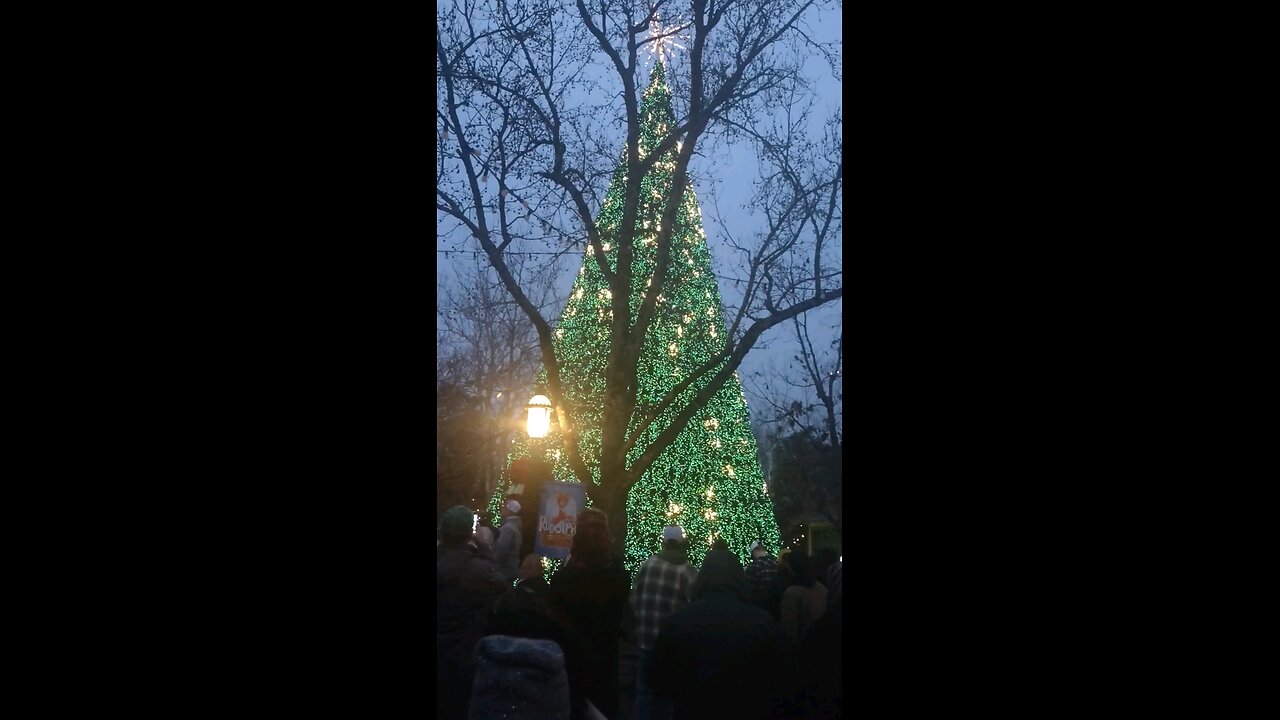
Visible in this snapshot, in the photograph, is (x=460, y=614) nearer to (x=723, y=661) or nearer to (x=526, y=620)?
(x=526, y=620)

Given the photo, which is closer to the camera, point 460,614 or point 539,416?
point 460,614

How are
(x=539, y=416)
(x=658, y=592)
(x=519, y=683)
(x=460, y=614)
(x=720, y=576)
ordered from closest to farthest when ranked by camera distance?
1. (x=519, y=683)
2. (x=460, y=614)
3. (x=720, y=576)
4. (x=658, y=592)
5. (x=539, y=416)

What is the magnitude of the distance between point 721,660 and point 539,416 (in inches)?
238

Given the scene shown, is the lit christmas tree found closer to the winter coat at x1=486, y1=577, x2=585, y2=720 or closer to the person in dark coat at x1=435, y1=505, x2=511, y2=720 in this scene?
the person in dark coat at x1=435, y1=505, x2=511, y2=720

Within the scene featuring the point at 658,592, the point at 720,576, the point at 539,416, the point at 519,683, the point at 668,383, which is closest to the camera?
the point at 519,683

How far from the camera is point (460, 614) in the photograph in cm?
436

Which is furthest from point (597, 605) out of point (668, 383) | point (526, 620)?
point (668, 383)

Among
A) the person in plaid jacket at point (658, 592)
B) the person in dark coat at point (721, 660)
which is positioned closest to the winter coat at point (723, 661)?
the person in dark coat at point (721, 660)

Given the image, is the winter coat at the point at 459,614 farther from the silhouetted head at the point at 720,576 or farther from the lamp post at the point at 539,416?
the lamp post at the point at 539,416
